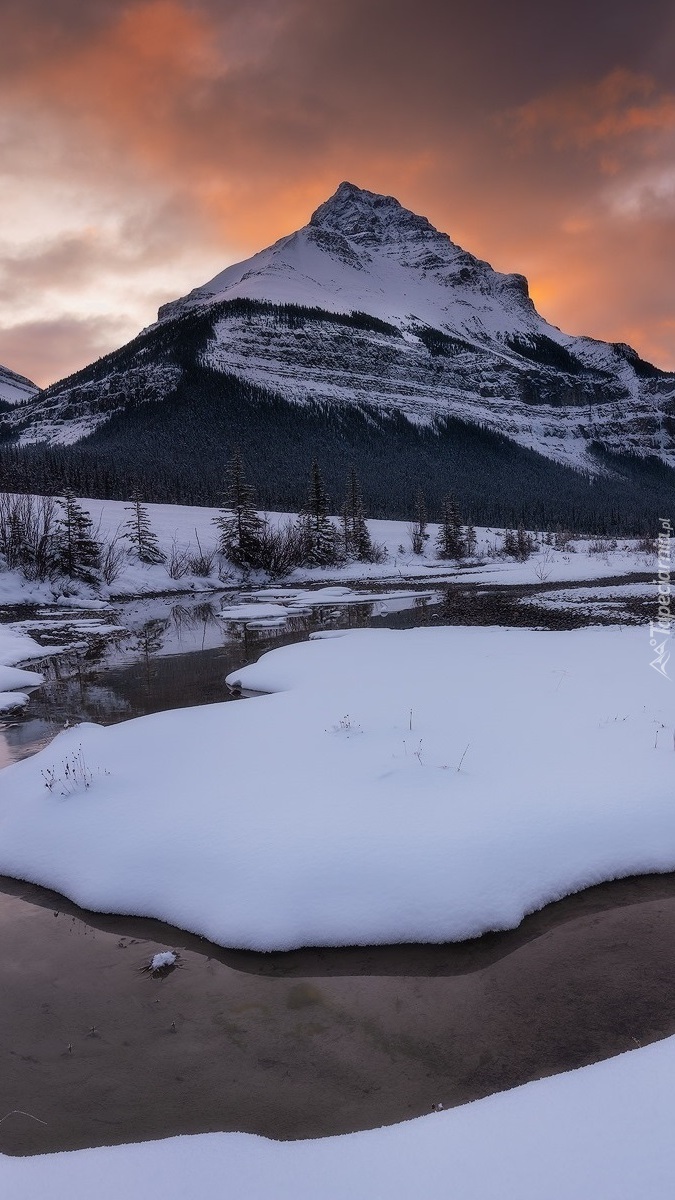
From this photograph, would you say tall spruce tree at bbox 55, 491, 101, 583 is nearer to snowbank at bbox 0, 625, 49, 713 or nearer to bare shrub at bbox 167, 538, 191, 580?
bare shrub at bbox 167, 538, 191, 580

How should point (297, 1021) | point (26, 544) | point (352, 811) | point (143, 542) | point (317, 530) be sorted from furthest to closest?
point (317, 530)
point (143, 542)
point (26, 544)
point (352, 811)
point (297, 1021)

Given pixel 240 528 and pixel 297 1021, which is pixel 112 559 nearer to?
pixel 240 528

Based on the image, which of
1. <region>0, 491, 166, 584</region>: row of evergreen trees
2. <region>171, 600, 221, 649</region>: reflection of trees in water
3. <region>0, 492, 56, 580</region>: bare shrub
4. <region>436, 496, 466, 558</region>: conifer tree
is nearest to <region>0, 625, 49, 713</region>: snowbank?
<region>171, 600, 221, 649</region>: reflection of trees in water

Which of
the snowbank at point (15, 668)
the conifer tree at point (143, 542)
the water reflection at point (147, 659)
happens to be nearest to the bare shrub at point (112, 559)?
the conifer tree at point (143, 542)

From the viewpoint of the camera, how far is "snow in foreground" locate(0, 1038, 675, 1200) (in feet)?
7.23

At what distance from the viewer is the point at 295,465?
133 metres

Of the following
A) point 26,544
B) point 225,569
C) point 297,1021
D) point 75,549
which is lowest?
point 297,1021

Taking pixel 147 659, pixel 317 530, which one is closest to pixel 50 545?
pixel 147 659

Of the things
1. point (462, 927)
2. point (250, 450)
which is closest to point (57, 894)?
point (462, 927)

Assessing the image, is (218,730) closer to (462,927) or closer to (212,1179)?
(462,927)

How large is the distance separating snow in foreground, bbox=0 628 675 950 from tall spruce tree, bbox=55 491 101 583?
2457cm

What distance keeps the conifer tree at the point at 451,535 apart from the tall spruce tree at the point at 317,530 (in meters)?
13.0

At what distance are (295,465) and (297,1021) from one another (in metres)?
134

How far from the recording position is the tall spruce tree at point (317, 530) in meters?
46.3
